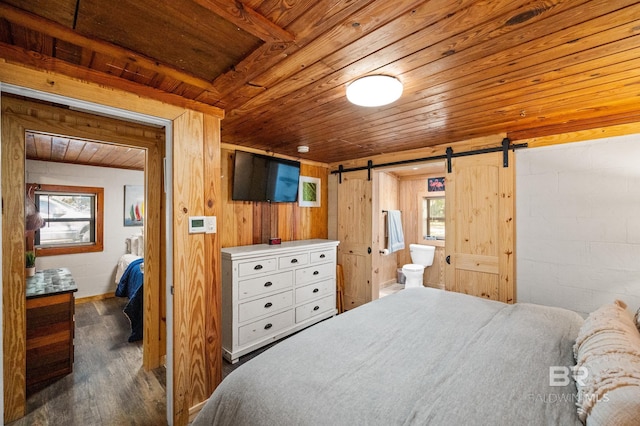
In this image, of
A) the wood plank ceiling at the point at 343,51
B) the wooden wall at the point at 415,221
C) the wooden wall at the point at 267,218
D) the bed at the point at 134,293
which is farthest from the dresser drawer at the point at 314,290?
the wooden wall at the point at 415,221

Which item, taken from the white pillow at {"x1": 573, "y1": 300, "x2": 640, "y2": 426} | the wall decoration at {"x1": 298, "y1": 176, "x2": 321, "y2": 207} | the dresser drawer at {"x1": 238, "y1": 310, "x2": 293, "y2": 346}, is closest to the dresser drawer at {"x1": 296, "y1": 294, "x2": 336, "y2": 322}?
the dresser drawer at {"x1": 238, "y1": 310, "x2": 293, "y2": 346}

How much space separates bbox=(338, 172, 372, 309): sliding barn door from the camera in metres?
3.80

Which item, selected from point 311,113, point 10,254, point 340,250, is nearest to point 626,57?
point 311,113

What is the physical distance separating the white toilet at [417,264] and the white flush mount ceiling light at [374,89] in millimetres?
3637

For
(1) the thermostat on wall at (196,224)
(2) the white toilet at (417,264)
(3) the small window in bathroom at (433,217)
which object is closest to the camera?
(1) the thermostat on wall at (196,224)

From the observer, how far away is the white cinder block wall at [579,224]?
7.12 feet

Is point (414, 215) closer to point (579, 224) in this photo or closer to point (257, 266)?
point (579, 224)

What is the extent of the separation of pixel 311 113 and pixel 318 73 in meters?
0.63

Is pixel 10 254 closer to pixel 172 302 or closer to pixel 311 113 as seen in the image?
pixel 172 302

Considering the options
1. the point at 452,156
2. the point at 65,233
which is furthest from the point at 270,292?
the point at 65,233

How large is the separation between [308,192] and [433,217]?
2806mm

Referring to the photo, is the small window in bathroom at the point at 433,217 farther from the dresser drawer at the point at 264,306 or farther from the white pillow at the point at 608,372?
the white pillow at the point at 608,372

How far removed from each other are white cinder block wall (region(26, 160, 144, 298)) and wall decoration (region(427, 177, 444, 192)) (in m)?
5.41

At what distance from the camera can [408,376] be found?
3.67ft
